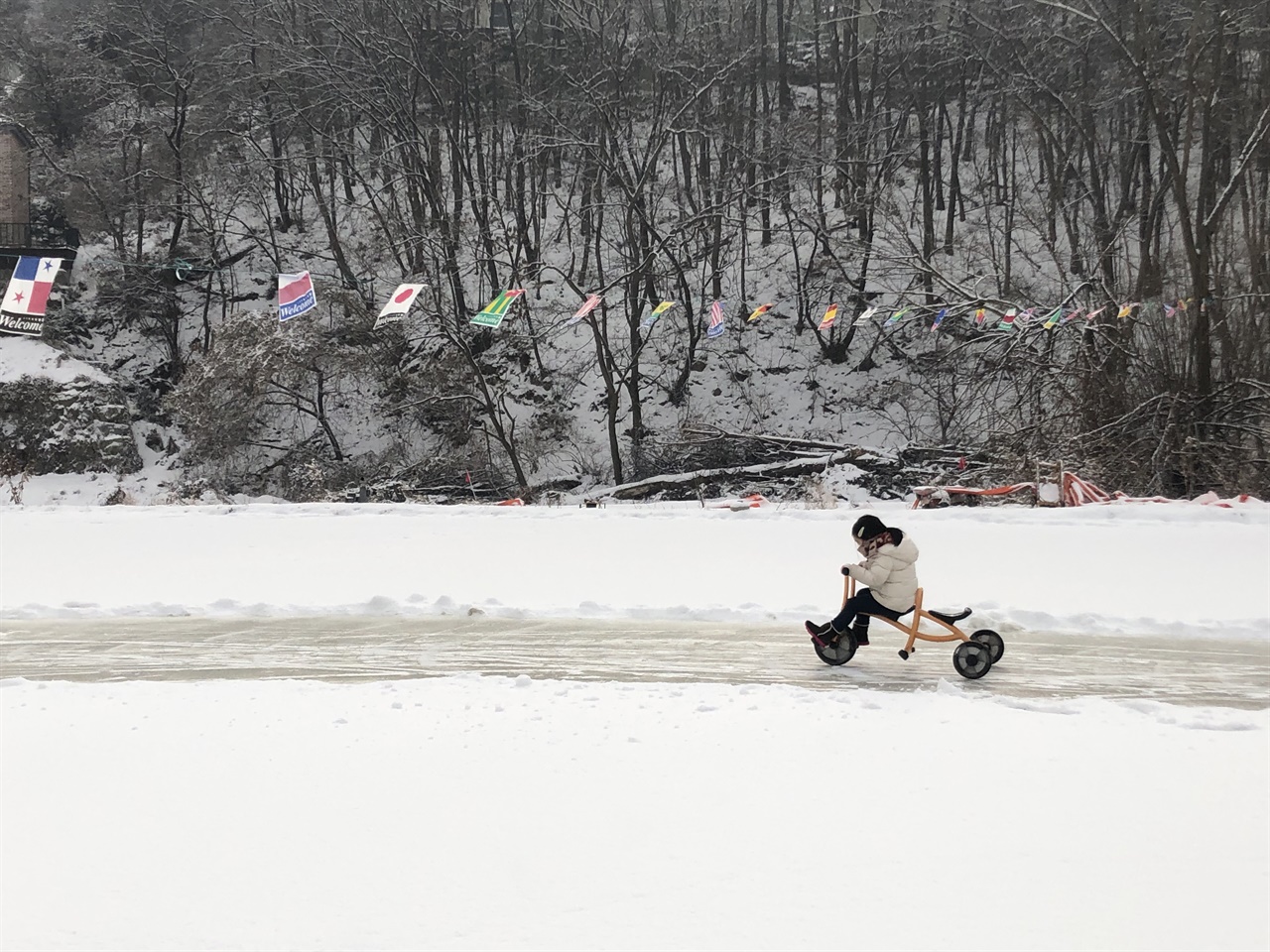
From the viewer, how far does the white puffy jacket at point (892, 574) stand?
746cm

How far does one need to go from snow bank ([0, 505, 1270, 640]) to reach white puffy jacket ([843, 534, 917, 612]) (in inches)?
72.6

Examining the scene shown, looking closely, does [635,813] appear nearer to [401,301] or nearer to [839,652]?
[839,652]

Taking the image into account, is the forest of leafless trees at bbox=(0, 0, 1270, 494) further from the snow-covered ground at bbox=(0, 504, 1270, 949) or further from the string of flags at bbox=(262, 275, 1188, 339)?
the snow-covered ground at bbox=(0, 504, 1270, 949)

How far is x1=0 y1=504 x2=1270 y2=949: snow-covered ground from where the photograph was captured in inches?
159

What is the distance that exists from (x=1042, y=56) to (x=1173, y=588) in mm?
21385

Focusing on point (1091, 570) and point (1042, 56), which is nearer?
point (1091, 570)

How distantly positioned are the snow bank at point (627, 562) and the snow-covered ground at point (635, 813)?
574 mm

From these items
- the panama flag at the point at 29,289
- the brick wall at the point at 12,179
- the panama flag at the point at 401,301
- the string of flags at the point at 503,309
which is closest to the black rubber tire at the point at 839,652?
the string of flags at the point at 503,309

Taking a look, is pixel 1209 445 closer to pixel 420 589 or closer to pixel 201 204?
pixel 420 589

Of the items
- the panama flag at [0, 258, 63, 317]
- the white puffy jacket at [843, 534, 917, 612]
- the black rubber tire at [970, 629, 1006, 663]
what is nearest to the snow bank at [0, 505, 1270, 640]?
the black rubber tire at [970, 629, 1006, 663]

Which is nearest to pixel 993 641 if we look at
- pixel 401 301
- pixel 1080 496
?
pixel 1080 496

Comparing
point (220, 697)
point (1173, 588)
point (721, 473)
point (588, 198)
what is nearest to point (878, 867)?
point (220, 697)

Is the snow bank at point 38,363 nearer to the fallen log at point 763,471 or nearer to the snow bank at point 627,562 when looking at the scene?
the snow bank at point 627,562

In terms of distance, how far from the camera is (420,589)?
35.7 ft
